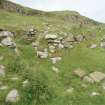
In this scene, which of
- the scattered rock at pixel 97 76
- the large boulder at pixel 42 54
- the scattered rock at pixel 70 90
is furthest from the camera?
the large boulder at pixel 42 54

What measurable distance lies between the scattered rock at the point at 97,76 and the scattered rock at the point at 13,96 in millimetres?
3626

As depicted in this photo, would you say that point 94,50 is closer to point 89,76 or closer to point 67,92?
point 89,76

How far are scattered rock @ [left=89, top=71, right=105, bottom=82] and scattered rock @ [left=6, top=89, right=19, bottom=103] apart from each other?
11.9ft

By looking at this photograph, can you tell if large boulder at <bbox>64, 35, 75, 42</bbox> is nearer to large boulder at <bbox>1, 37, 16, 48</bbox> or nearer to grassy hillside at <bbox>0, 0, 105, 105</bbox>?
grassy hillside at <bbox>0, 0, 105, 105</bbox>

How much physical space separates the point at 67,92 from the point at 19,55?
4.24 meters

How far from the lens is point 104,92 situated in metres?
12.5

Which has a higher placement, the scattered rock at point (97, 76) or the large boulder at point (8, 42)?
the large boulder at point (8, 42)

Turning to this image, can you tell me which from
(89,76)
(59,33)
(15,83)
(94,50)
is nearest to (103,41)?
(94,50)

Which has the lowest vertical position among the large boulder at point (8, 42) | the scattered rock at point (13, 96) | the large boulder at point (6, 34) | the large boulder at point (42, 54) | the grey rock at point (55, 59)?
the scattered rock at point (13, 96)

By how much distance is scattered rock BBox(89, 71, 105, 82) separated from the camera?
44.2ft

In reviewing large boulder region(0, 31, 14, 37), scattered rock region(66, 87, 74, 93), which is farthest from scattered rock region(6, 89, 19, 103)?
large boulder region(0, 31, 14, 37)

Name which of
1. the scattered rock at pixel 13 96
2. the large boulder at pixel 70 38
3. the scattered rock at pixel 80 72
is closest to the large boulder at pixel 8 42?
the large boulder at pixel 70 38

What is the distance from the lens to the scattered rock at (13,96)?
11.7 meters

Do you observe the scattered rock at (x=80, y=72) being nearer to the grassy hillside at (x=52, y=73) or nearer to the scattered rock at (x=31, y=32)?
the grassy hillside at (x=52, y=73)
